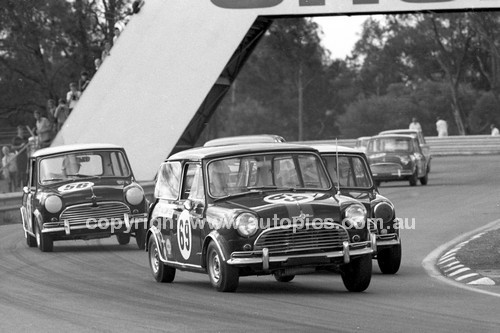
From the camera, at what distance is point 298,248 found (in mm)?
11930

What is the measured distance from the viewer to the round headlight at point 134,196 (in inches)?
734

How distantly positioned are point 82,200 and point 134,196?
2.54ft

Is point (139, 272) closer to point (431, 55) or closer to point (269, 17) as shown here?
point (269, 17)

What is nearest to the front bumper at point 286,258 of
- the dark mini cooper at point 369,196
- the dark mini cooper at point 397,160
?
the dark mini cooper at point 369,196

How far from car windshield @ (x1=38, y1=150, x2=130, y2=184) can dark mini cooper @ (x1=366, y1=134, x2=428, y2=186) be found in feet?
46.8

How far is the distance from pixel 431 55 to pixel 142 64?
60465mm

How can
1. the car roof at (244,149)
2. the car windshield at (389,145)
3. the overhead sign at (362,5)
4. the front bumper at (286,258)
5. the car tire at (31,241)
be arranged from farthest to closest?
the car windshield at (389,145)
the overhead sign at (362,5)
the car tire at (31,241)
the car roof at (244,149)
the front bumper at (286,258)

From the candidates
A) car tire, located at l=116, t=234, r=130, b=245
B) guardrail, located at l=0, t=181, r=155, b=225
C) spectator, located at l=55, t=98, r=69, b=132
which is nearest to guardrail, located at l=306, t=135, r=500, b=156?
spectator, located at l=55, t=98, r=69, b=132

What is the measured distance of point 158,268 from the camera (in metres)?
14.1

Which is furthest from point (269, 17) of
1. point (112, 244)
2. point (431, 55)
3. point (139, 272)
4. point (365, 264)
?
point (431, 55)

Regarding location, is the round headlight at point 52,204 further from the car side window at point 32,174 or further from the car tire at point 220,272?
the car tire at point 220,272

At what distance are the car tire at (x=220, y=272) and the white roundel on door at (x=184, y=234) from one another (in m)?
0.55

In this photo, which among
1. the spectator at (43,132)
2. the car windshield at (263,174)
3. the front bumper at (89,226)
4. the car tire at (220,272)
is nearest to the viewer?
the car tire at (220,272)

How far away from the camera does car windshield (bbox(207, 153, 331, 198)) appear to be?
12750 mm
